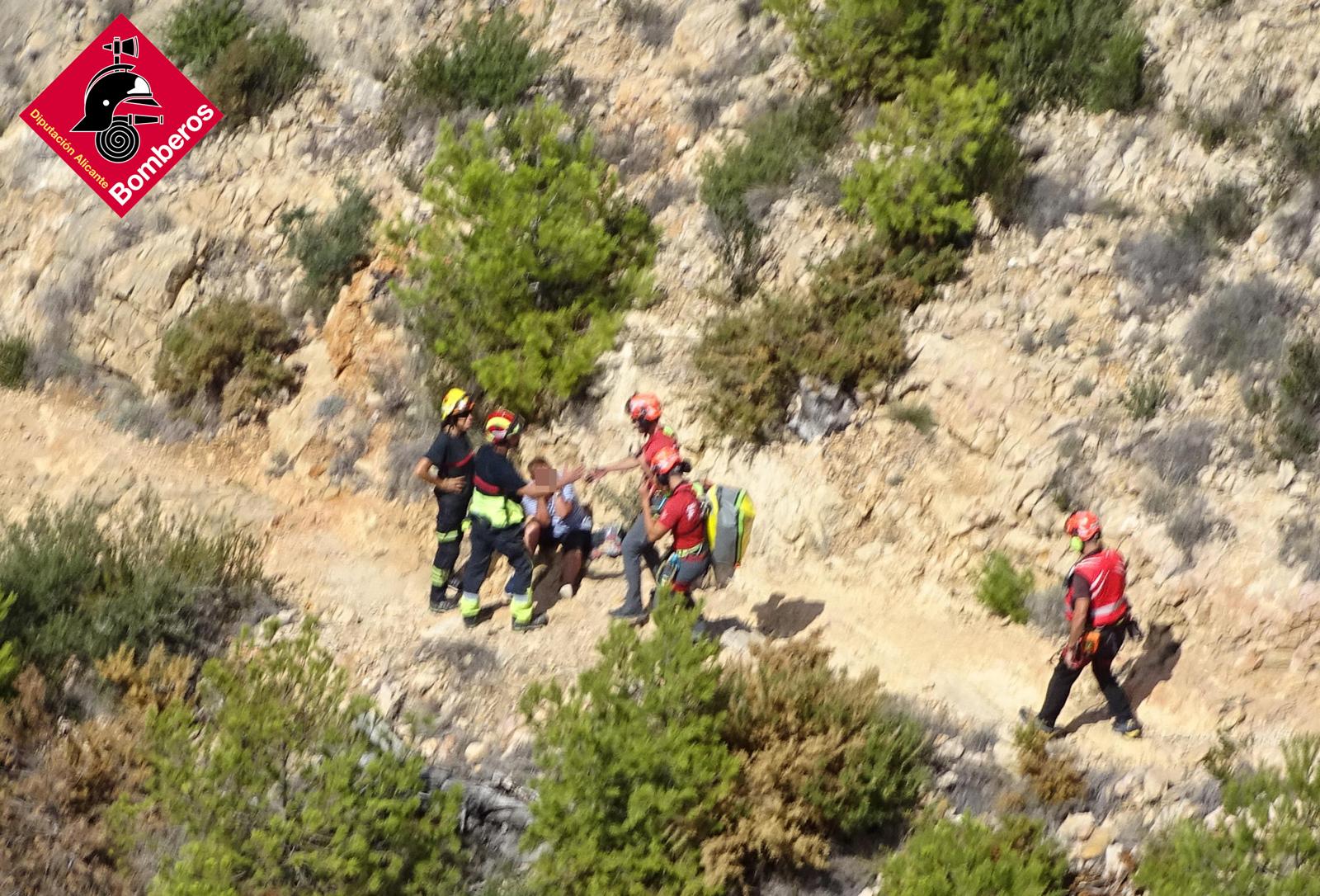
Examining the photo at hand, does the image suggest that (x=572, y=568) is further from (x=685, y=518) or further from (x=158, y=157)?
(x=158, y=157)

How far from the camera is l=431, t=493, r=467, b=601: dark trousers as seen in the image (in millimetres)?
8922

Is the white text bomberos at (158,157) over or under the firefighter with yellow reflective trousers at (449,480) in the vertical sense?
over

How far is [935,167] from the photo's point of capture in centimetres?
1028

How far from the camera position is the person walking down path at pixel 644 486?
8.40m

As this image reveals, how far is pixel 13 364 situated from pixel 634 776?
9047 millimetres

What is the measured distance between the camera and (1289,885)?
577 centimetres

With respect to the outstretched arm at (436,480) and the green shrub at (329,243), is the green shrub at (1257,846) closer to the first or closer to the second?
the outstretched arm at (436,480)

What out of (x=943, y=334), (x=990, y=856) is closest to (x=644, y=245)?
(x=943, y=334)

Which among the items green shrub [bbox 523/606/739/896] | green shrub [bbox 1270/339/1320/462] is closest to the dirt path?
green shrub [bbox 523/606/739/896]

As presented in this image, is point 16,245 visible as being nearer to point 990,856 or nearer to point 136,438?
point 136,438

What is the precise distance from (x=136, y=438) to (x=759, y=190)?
655cm

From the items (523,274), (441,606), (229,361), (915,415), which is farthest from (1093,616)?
(229,361)

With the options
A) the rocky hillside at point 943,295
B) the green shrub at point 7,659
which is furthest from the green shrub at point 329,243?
the green shrub at point 7,659

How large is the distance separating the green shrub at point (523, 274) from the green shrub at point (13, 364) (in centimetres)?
461
